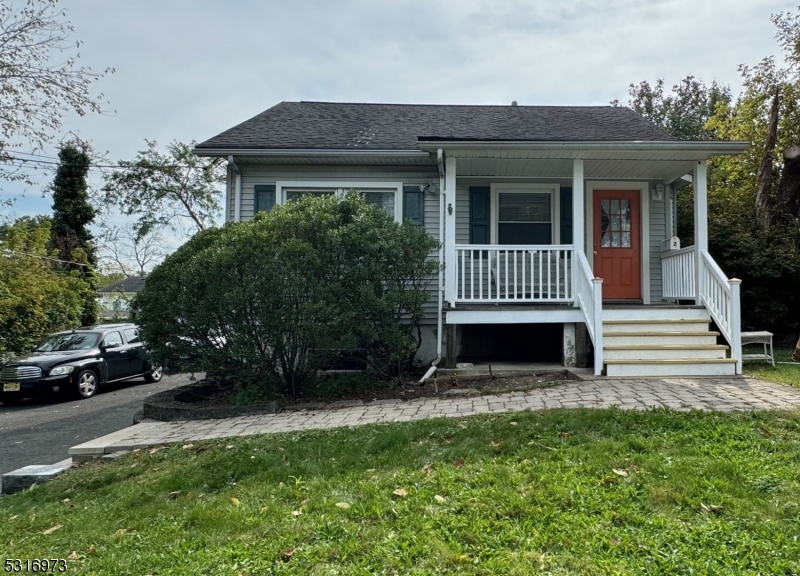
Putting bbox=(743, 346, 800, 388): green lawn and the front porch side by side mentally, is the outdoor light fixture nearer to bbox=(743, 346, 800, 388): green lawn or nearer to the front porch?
the front porch

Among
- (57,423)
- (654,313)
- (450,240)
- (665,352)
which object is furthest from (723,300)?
(57,423)

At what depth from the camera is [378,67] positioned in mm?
10875

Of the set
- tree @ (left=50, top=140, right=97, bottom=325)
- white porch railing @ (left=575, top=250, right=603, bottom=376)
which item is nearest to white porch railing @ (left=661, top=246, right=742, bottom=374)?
white porch railing @ (left=575, top=250, right=603, bottom=376)

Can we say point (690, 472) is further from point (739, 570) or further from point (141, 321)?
point (141, 321)

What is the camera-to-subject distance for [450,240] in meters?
7.32

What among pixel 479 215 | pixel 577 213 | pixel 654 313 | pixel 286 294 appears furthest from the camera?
pixel 479 215

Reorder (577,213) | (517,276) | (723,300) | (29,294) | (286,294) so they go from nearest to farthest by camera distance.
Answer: (286,294), (723,300), (577,213), (517,276), (29,294)

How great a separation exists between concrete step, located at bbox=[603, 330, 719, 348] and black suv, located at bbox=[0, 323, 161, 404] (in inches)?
287

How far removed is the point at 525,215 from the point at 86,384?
29.8ft

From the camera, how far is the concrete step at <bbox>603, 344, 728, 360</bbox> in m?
6.40

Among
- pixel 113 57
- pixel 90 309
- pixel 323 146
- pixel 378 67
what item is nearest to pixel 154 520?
pixel 323 146

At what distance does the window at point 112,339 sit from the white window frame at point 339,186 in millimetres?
5090

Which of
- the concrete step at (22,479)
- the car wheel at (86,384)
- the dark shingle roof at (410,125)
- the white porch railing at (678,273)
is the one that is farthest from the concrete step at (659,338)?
the car wheel at (86,384)

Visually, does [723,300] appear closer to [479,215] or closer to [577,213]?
[577,213]
